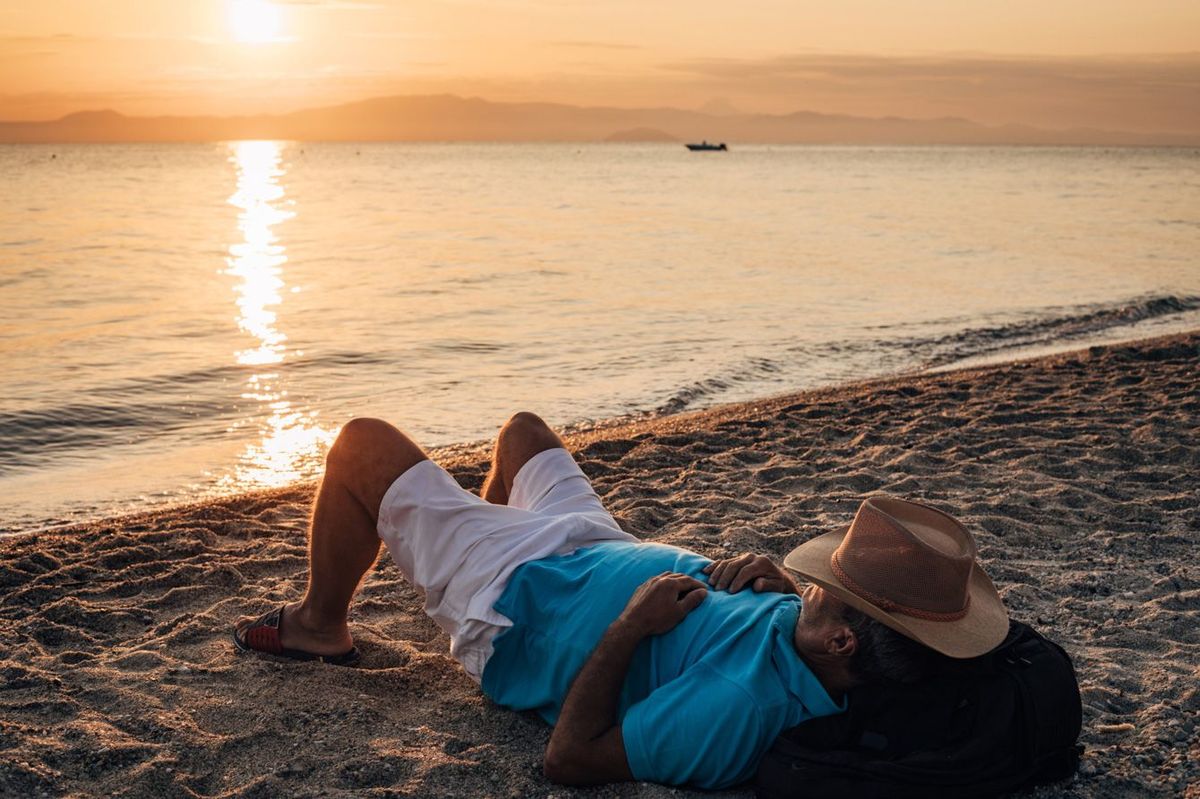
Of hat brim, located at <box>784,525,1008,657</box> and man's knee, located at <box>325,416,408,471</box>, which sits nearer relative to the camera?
hat brim, located at <box>784,525,1008,657</box>

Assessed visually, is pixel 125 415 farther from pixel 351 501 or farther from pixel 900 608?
pixel 900 608

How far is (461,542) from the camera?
333 cm

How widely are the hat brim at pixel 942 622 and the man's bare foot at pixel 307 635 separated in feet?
5.93

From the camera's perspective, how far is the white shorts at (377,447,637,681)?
3283 millimetres

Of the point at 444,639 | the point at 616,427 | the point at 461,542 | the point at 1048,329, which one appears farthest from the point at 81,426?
the point at 1048,329

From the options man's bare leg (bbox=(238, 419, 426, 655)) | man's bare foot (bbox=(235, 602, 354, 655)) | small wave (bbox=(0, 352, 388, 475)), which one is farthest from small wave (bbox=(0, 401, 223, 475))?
man's bare leg (bbox=(238, 419, 426, 655))

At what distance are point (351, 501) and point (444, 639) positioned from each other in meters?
0.95

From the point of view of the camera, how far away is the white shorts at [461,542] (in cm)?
328

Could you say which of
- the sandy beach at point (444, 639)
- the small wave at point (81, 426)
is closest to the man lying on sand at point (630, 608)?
the sandy beach at point (444, 639)

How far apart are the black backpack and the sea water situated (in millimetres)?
5294

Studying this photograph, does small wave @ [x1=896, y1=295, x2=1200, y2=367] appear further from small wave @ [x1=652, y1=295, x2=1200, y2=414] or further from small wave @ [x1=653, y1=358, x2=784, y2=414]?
small wave @ [x1=653, y1=358, x2=784, y2=414]

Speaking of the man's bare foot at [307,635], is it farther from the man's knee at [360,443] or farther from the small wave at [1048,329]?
the small wave at [1048,329]

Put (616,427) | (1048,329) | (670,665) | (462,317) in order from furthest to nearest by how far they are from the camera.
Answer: (462,317) < (1048,329) < (616,427) < (670,665)

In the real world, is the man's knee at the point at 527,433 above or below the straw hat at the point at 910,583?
above
